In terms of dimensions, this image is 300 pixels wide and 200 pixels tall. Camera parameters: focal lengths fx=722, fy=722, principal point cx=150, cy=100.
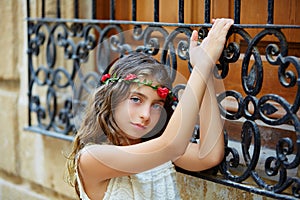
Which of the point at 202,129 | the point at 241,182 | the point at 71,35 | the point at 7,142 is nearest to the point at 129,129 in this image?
the point at 202,129

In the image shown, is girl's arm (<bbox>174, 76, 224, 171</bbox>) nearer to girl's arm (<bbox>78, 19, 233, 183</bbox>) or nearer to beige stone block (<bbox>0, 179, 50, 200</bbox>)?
girl's arm (<bbox>78, 19, 233, 183</bbox>)

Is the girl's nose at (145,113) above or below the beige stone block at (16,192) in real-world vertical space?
above

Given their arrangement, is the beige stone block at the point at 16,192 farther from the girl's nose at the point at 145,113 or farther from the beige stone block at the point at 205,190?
the girl's nose at the point at 145,113

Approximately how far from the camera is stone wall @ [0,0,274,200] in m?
3.13

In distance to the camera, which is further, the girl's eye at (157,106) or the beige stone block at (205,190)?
the beige stone block at (205,190)

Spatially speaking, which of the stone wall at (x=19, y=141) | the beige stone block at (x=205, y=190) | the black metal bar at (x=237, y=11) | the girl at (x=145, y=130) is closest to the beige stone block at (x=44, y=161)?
the stone wall at (x=19, y=141)

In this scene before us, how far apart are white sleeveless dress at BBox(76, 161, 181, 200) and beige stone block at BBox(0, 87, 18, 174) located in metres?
1.32

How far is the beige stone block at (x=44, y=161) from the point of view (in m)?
3.08

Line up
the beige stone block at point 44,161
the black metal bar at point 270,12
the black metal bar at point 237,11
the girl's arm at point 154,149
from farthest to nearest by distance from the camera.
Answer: the beige stone block at point 44,161 → the black metal bar at point 237,11 → the black metal bar at point 270,12 → the girl's arm at point 154,149

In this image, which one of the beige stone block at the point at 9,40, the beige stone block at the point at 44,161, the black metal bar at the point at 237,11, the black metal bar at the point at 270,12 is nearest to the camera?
the black metal bar at the point at 270,12

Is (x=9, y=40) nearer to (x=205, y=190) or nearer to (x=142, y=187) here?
(x=205, y=190)

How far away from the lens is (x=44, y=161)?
318 centimetres

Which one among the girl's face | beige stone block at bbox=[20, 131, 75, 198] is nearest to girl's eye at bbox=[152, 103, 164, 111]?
the girl's face

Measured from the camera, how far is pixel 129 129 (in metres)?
2.00
